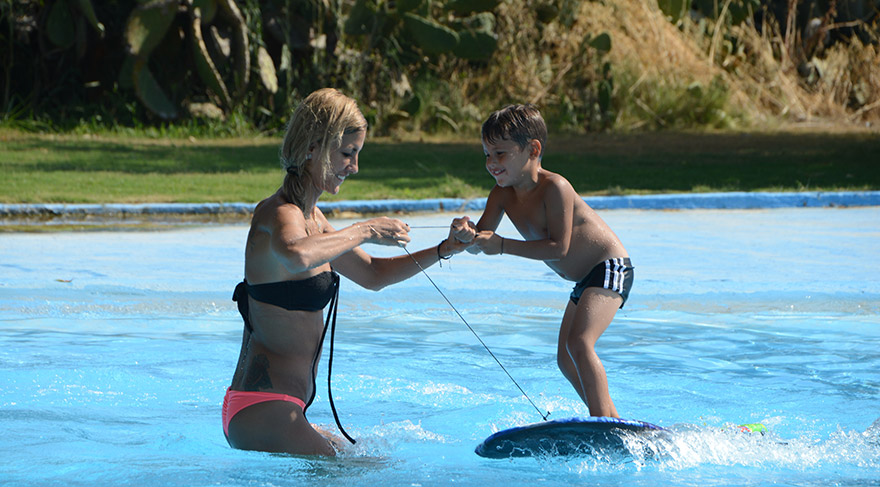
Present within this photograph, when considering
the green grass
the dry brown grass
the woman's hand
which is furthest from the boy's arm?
the dry brown grass

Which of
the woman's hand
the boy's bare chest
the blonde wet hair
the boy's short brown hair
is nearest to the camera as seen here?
the blonde wet hair

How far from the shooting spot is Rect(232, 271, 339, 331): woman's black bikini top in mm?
3740

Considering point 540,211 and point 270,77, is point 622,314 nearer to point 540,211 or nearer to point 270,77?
point 540,211

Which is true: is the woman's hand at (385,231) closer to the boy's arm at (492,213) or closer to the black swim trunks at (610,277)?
the boy's arm at (492,213)

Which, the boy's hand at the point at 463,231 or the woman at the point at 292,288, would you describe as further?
the boy's hand at the point at 463,231

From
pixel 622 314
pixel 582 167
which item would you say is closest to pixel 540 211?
pixel 622 314

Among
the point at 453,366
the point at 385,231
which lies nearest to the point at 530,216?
the point at 385,231

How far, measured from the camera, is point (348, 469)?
4016mm

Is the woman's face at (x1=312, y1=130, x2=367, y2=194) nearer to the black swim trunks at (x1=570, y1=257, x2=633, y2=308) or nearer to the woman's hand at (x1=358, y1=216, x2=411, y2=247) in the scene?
the woman's hand at (x1=358, y1=216, x2=411, y2=247)

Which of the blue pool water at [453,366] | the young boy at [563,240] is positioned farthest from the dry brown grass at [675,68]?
the young boy at [563,240]

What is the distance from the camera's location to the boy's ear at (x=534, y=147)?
447 cm

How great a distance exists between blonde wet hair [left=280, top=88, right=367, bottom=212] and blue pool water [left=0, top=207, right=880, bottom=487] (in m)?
0.96

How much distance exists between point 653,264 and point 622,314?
4.36ft

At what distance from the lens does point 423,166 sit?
13977mm
